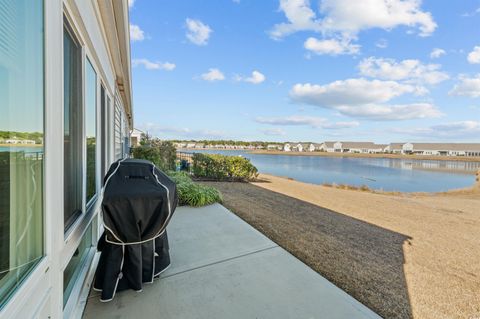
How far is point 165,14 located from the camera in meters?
→ 7.48

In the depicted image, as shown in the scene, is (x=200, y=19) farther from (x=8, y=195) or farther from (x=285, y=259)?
(x=8, y=195)

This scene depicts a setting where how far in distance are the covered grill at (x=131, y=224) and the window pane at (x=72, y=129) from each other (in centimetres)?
22

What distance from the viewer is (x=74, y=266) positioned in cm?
206

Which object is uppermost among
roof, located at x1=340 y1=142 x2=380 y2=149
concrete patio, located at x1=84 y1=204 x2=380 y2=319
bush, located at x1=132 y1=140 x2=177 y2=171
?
roof, located at x1=340 y1=142 x2=380 y2=149

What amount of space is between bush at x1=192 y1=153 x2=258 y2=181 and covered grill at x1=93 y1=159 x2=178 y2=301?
26.7 feet

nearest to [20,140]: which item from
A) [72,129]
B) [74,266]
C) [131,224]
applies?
[72,129]

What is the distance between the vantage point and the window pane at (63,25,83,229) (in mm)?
1641

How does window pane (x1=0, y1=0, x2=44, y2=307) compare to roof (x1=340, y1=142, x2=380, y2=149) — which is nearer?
window pane (x1=0, y1=0, x2=44, y2=307)

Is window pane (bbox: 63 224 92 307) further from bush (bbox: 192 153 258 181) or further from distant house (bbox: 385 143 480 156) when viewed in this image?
distant house (bbox: 385 143 480 156)

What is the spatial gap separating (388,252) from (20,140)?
4.39 metres

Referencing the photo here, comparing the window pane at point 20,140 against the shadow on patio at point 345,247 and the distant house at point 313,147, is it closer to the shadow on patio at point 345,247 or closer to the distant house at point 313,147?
the shadow on patio at point 345,247

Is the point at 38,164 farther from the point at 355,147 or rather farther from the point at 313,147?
the point at 313,147

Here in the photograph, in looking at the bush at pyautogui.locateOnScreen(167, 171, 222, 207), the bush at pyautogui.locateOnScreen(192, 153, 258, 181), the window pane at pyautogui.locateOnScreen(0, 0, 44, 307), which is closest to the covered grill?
the window pane at pyautogui.locateOnScreen(0, 0, 44, 307)

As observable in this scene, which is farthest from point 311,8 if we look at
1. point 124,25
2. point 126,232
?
point 126,232
